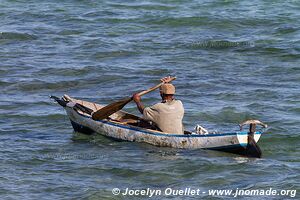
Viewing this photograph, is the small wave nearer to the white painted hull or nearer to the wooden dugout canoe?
the wooden dugout canoe

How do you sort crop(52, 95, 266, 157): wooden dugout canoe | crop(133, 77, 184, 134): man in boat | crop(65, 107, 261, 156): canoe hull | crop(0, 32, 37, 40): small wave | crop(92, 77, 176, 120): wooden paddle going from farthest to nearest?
crop(0, 32, 37, 40): small wave → crop(92, 77, 176, 120): wooden paddle → crop(133, 77, 184, 134): man in boat → crop(65, 107, 261, 156): canoe hull → crop(52, 95, 266, 157): wooden dugout canoe

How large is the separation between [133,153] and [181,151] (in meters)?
0.85

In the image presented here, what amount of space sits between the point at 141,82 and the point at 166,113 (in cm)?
647

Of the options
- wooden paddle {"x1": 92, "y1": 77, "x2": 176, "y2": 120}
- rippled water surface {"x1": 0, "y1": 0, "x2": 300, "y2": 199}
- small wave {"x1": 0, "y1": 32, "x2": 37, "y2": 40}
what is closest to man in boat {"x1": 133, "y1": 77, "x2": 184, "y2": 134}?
rippled water surface {"x1": 0, "y1": 0, "x2": 300, "y2": 199}

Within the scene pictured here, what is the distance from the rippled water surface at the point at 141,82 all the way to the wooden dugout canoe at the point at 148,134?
14 cm

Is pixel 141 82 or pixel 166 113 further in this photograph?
pixel 141 82

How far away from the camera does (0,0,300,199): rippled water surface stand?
1351 centimetres

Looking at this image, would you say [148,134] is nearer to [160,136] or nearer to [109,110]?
[160,136]

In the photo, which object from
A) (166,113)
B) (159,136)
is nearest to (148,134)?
(159,136)

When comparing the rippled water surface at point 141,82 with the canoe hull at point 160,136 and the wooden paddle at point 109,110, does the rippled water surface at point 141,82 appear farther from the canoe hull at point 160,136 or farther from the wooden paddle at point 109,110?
the wooden paddle at point 109,110

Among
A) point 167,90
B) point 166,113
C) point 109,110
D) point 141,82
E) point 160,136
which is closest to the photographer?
point 167,90

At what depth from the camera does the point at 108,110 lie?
1558 cm

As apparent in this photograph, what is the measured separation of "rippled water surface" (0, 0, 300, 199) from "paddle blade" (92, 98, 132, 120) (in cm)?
47

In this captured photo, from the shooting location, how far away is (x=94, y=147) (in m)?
15.5
